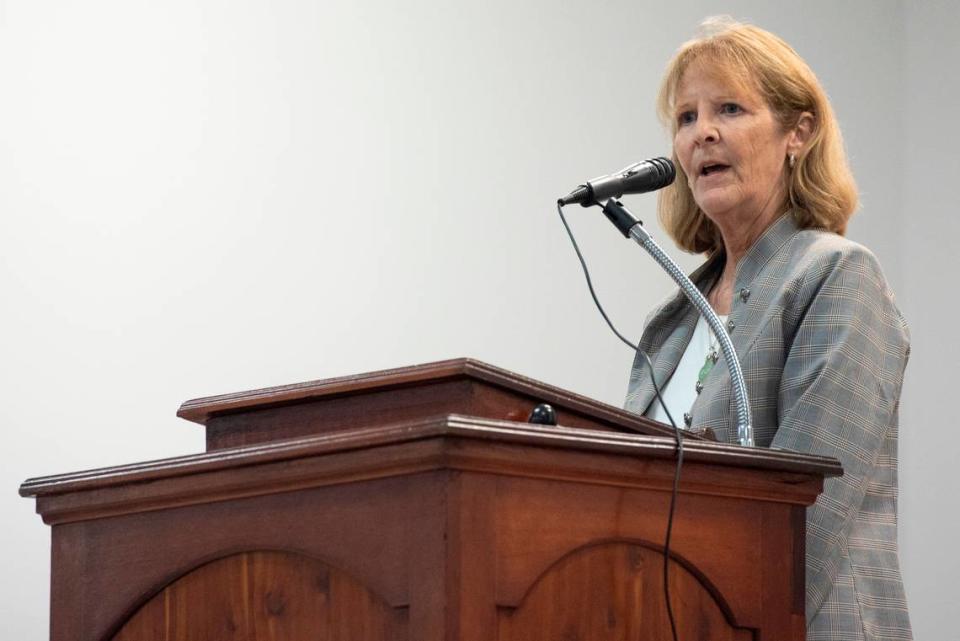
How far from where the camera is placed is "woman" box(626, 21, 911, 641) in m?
1.90

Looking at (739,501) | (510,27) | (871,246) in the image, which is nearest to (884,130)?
(871,246)

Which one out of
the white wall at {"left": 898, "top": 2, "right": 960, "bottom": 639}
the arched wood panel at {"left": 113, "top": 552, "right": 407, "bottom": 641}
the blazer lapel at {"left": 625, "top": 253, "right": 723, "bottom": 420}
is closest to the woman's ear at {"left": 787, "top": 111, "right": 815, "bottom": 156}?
the blazer lapel at {"left": 625, "top": 253, "right": 723, "bottom": 420}

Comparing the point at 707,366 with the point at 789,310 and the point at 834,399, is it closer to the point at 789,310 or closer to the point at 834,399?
the point at 789,310

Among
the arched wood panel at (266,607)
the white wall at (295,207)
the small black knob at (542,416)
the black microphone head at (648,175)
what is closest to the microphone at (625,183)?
the black microphone head at (648,175)

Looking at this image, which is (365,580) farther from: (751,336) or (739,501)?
(751,336)

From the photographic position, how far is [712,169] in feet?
7.86

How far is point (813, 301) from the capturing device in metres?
2.08

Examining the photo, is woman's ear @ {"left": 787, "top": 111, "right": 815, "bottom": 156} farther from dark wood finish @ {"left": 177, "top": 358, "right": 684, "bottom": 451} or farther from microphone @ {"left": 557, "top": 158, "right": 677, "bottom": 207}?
dark wood finish @ {"left": 177, "top": 358, "right": 684, "bottom": 451}

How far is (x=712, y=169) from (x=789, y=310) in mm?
372

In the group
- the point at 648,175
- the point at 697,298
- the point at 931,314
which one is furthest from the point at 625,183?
the point at 931,314

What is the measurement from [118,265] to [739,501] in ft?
6.70

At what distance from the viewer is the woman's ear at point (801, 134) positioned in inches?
95.7

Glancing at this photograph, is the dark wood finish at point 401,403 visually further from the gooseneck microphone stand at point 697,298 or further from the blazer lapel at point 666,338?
the blazer lapel at point 666,338

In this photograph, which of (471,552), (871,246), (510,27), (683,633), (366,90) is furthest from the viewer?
(871,246)
